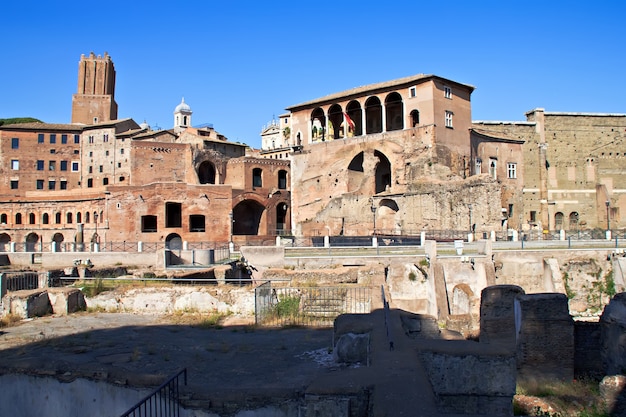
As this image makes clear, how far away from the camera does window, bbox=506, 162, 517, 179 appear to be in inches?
1855

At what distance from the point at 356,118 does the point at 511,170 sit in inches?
586

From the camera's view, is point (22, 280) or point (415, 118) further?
point (415, 118)

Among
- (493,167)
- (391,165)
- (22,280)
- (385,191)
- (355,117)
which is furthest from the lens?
(355,117)

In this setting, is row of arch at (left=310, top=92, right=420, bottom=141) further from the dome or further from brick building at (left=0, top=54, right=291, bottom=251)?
the dome

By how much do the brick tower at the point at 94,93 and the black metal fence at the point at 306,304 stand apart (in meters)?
56.5

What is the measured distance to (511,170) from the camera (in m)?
47.4

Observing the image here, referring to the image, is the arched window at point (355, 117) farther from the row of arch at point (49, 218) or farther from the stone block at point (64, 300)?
the stone block at point (64, 300)

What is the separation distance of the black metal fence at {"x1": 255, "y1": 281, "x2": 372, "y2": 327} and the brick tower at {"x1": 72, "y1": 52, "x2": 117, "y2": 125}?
56.5 meters

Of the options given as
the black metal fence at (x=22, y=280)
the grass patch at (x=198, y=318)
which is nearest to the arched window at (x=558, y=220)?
the grass patch at (x=198, y=318)

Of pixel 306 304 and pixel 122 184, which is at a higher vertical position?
pixel 122 184

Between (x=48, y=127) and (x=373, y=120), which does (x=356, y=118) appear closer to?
(x=373, y=120)

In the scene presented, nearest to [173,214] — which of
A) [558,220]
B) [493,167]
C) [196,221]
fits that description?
[196,221]

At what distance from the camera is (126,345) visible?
9898 mm

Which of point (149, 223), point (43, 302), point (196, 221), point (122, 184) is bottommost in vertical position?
point (43, 302)
